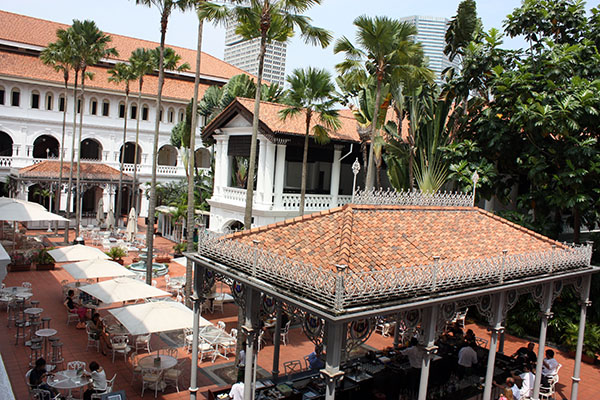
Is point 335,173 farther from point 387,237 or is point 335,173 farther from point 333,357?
point 333,357

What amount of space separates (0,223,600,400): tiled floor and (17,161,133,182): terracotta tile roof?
593 inches

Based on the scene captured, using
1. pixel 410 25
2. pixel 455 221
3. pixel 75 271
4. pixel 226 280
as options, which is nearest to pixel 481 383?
pixel 455 221

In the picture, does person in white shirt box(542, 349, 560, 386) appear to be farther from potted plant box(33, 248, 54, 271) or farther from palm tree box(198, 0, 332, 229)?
potted plant box(33, 248, 54, 271)

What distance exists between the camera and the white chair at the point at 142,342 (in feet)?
46.0

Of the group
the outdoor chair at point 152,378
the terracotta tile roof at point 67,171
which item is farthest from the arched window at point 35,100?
the outdoor chair at point 152,378

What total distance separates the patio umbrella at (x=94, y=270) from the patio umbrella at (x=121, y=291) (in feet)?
6.31

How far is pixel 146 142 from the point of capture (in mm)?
43219

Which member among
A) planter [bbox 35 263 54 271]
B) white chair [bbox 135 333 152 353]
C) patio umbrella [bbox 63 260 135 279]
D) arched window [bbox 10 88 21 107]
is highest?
arched window [bbox 10 88 21 107]

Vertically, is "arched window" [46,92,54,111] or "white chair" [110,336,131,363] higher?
"arched window" [46,92,54,111]

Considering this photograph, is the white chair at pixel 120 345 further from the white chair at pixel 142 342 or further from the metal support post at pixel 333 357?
the metal support post at pixel 333 357

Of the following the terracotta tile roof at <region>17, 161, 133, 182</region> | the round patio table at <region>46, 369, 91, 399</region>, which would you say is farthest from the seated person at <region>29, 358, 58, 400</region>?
the terracotta tile roof at <region>17, 161, 133, 182</region>

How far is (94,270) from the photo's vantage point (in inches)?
663

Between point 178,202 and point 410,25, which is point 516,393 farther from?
point 178,202

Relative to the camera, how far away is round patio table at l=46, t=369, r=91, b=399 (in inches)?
415
